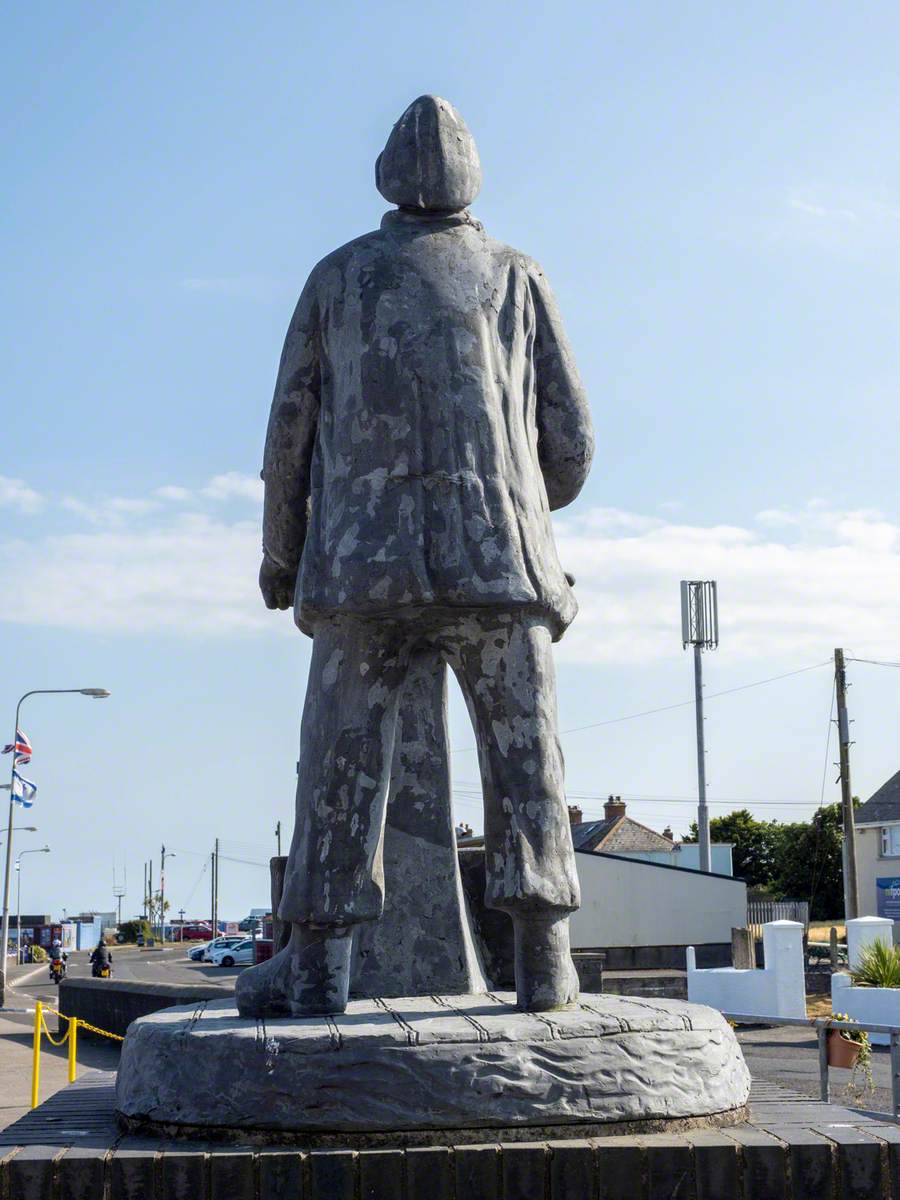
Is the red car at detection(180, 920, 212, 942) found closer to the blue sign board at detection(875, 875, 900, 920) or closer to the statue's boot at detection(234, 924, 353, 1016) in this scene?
the blue sign board at detection(875, 875, 900, 920)

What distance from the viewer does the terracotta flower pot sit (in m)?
10.9

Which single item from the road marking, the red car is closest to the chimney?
the road marking

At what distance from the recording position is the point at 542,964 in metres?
4.23

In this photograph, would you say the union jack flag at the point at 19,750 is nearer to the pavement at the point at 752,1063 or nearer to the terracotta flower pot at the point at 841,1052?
the pavement at the point at 752,1063

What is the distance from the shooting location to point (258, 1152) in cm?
347

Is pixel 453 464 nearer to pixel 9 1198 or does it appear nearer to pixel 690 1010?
pixel 690 1010

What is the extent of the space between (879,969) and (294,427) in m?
16.8

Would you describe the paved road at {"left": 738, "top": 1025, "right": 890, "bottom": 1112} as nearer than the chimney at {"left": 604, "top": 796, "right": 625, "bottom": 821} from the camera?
Yes

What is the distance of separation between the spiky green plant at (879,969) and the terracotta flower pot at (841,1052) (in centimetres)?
848

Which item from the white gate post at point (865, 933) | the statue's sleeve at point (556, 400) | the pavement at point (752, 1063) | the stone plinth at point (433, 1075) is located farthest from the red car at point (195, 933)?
the stone plinth at point (433, 1075)

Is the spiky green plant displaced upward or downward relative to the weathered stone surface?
downward

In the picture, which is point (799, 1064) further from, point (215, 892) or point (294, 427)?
point (215, 892)

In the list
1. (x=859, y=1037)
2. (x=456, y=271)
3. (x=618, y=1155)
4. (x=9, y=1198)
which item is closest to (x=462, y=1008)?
(x=618, y=1155)

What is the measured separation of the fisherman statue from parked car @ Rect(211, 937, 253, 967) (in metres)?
51.4
